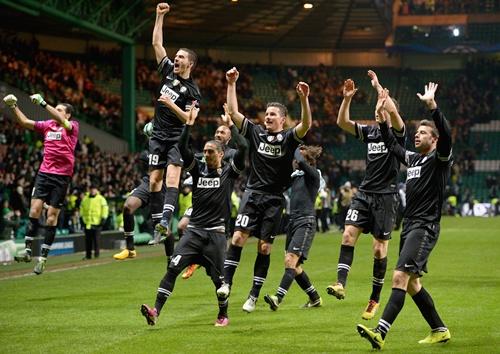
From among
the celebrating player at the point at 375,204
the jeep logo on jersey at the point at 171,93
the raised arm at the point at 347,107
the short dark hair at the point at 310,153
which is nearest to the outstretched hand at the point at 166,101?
the jeep logo on jersey at the point at 171,93

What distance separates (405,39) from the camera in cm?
6038

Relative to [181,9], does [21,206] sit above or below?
below

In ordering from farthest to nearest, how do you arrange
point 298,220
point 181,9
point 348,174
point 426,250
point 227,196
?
1. point 348,174
2. point 181,9
3. point 298,220
4. point 227,196
5. point 426,250

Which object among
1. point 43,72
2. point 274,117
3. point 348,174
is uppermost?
point 274,117

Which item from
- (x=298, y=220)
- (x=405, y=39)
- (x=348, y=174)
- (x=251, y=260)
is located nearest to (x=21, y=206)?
(x=251, y=260)

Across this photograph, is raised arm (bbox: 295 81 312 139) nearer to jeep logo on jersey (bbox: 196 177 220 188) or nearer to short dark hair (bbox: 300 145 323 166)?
jeep logo on jersey (bbox: 196 177 220 188)

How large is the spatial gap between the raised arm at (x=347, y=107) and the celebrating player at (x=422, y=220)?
5.20 ft

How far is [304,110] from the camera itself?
11891mm

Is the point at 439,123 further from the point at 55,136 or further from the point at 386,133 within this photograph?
the point at 55,136

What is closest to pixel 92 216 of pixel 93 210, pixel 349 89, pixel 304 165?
pixel 93 210

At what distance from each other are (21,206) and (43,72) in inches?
604

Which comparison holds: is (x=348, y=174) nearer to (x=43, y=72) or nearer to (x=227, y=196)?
(x=43, y=72)

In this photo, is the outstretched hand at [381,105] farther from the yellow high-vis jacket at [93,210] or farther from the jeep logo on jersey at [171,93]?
the yellow high-vis jacket at [93,210]

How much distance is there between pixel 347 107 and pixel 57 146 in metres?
5.88
